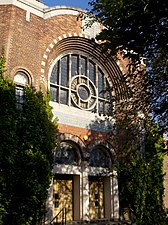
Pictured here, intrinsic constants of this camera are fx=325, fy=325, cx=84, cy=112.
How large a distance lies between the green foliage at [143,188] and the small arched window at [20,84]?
6.51 metres

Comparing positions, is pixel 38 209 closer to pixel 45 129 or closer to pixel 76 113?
pixel 45 129

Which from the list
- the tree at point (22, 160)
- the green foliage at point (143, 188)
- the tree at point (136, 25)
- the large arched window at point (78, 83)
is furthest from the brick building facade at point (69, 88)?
the tree at point (136, 25)

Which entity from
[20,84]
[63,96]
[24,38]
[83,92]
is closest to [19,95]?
[20,84]

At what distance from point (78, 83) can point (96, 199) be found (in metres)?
6.86

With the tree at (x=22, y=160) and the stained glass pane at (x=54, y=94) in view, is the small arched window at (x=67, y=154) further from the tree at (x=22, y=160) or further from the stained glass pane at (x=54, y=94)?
the stained glass pane at (x=54, y=94)

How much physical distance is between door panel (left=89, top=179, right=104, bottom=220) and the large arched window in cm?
444

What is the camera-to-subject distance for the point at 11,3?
647 inches

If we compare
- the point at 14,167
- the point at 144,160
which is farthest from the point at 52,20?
the point at 144,160

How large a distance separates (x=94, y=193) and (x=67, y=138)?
412cm

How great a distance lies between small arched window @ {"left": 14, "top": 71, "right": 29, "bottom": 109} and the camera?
15.8 meters

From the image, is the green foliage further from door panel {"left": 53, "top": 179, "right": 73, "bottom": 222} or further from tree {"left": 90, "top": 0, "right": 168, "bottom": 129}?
tree {"left": 90, "top": 0, "right": 168, "bottom": 129}

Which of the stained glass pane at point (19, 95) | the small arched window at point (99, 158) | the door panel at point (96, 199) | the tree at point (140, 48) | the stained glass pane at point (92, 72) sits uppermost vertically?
the stained glass pane at point (92, 72)

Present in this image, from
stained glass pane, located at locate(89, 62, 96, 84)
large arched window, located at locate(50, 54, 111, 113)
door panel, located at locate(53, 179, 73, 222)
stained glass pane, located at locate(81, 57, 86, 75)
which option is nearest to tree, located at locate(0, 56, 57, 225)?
door panel, located at locate(53, 179, 73, 222)

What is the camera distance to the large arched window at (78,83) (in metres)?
18.2
